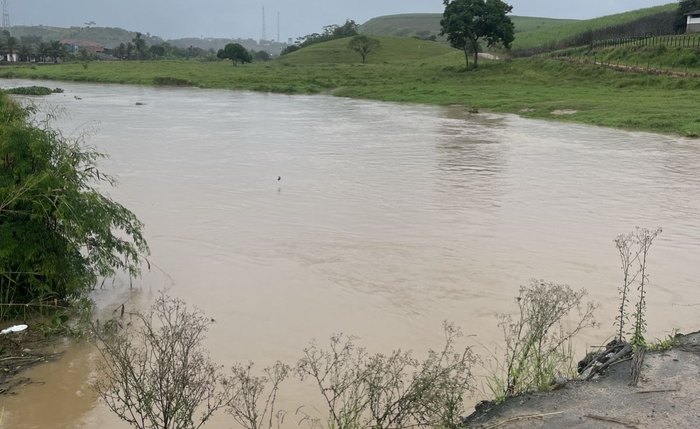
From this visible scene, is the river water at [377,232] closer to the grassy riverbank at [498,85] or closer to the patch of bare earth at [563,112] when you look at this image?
the grassy riverbank at [498,85]

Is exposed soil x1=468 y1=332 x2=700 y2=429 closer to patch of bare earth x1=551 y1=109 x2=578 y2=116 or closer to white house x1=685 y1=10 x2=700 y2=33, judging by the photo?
patch of bare earth x1=551 y1=109 x2=578 y2=116

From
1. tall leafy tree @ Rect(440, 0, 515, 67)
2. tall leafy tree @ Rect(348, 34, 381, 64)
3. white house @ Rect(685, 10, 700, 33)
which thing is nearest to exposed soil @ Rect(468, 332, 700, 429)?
tall leafy tree @ Rect(440, 0, 515, 67)

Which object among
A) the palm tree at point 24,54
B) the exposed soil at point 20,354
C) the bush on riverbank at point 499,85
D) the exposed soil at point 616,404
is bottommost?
the exposed soil at point 20,354

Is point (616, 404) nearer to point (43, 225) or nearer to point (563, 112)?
point (43, 225)

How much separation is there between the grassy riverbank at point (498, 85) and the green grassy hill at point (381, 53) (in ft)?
54.4

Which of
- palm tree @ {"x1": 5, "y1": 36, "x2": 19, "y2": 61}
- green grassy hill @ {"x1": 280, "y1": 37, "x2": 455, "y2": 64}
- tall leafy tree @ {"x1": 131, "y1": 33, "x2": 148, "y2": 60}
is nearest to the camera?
green grassy hill @ {"x1": 280, "y1": 37, "x2": 455, "y2": 64}

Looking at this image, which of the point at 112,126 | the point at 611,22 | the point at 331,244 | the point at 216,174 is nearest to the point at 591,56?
the point at 611,22

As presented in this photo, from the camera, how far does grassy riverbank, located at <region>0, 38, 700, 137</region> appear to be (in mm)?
26812

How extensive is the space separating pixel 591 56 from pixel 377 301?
42.8 m

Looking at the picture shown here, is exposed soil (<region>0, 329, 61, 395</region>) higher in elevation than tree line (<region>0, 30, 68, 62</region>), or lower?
lower

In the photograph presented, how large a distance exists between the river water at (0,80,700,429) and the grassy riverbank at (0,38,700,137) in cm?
443

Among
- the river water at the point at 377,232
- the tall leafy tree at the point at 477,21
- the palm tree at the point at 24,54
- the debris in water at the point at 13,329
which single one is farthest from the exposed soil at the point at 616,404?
the palm tree at the point at 24,54

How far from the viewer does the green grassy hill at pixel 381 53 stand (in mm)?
82000

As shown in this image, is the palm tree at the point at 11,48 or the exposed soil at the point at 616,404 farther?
the palm tree at the point at 11,48
